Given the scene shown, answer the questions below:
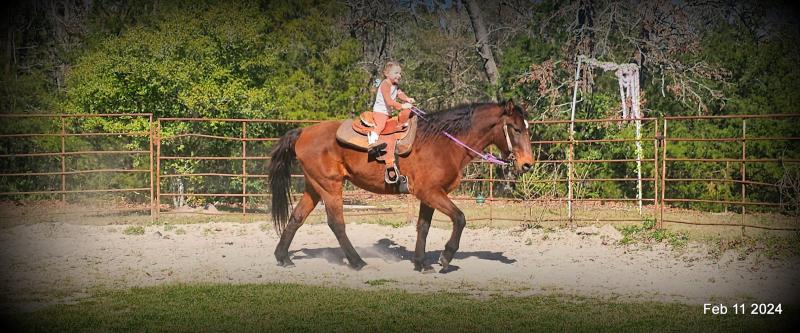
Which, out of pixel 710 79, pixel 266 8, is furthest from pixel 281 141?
pixel 710 79

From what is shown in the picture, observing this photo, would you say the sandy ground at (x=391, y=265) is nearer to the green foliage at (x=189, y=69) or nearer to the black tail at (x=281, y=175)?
the black tail at (x=281, y=175)

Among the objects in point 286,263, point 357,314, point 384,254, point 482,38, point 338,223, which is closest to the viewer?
point 357,314

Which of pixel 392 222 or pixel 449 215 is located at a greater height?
pixel 449 215

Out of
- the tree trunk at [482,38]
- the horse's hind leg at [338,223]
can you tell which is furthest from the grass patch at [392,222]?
the tree trunk at [482,38]

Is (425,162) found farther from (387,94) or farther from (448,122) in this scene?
(387,94)

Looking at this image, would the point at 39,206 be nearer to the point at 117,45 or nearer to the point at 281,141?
the point at 117,45

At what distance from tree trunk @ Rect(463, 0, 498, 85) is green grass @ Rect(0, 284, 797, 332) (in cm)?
1469

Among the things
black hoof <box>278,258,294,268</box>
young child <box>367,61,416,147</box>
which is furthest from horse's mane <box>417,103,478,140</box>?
black hoof <box>278,258,294,268</box>

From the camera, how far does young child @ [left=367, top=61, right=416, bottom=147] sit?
8.61 m

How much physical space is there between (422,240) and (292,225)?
60.1 inches

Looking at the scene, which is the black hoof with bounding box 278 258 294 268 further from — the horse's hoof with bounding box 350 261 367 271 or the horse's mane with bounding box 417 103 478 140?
the horse's mane with bounding box 417 103 478 140

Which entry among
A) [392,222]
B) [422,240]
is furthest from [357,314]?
[392,222]

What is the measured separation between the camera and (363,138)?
8.86m

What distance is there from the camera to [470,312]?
6.67 metres
